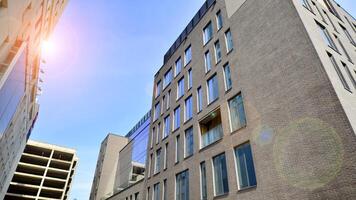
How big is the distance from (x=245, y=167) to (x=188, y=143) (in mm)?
8396

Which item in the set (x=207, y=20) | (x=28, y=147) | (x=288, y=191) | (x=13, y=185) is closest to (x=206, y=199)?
(x=288, y=191)

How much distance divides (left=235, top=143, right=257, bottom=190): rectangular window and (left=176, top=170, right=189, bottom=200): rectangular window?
667 cm

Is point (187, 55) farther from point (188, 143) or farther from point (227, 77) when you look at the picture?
point (188, 143)

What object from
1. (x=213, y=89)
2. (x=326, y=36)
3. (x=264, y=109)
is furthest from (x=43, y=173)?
(x=326, y=36)

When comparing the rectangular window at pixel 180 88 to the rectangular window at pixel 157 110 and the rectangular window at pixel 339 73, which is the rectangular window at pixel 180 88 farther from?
the rectangular window at pixel 339 73

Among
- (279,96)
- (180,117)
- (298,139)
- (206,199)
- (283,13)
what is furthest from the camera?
(180,117)

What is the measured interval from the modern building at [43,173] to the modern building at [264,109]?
46615 mm

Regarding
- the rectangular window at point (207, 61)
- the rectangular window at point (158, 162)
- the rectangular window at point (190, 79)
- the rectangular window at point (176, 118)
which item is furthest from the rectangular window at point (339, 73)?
the rectangular window at point (158, 162)

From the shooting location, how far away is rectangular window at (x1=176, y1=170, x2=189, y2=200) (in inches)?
779

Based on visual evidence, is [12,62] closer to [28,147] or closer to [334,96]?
[334,96]

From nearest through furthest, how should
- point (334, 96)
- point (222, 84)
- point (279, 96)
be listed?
point (334, 96) < point (279, 96) < point (222, 84)

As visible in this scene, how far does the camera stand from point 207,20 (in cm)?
2505

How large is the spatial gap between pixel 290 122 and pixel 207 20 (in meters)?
16.6

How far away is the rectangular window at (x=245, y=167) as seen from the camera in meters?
13.6
